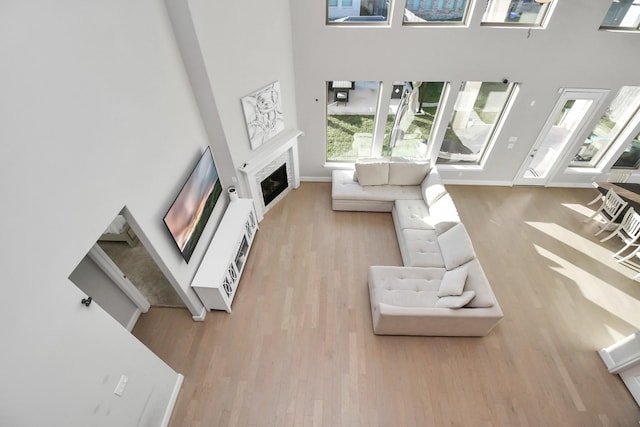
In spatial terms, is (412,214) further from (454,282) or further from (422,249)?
(454,282)

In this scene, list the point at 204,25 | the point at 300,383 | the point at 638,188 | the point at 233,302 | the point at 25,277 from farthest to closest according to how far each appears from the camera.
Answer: the point at 638,188
the point at 233,302
the point at 300,383
the point at 204,25
the point at 25,277

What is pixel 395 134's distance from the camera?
20.8ft

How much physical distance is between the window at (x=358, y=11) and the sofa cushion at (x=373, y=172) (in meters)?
2.40

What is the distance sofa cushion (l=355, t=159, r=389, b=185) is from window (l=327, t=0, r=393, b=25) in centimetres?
240

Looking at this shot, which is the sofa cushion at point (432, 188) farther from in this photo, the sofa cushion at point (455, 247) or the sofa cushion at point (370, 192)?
the sofa cushion at point (455, 247)

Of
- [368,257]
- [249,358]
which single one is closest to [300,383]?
[249,358]

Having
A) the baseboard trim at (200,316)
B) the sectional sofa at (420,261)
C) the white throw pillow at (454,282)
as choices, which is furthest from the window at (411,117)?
the baseboard trim at (200,316)

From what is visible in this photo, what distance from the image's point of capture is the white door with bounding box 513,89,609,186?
17.9 ft

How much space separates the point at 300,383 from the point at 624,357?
13.4ft

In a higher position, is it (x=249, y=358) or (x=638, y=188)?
(x=638, y=188)

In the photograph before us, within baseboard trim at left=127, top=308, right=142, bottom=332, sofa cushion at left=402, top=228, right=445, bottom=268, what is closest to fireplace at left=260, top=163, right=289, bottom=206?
sofa cushion at left=402, top=228, right=445, bottom=268

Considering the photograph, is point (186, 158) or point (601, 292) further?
point (601, 292)

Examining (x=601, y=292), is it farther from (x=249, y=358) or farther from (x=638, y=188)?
Answer: (x=249, y=358)

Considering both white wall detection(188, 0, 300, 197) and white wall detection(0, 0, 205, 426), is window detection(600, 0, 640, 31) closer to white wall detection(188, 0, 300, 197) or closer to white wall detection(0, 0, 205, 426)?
white wall detection(188, 0, 300, 197)
